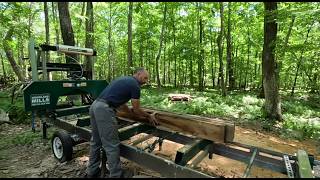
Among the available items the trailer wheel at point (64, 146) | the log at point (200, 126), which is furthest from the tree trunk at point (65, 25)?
the log at point (200, 126)

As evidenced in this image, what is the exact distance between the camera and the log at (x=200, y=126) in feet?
14.4

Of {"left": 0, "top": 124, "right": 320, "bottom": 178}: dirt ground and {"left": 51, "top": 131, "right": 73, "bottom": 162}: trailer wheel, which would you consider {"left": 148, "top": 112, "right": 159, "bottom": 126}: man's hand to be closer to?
{"left": 0, "top": 124, "right": 320, "bottom": 178}: dirt ground

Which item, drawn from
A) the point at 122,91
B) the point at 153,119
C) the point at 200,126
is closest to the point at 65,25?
the point at 153,119

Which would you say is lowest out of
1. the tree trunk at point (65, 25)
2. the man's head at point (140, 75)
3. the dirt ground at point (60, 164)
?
the dirt ground at point (60, 164)

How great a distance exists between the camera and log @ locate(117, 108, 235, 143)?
4395mm

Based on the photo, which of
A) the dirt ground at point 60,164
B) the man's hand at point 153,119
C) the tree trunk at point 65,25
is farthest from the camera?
the tree trunk at point 65,25

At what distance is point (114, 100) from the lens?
4492 mm

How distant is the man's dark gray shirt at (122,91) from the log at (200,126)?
1.02 meters

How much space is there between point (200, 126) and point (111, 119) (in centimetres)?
158

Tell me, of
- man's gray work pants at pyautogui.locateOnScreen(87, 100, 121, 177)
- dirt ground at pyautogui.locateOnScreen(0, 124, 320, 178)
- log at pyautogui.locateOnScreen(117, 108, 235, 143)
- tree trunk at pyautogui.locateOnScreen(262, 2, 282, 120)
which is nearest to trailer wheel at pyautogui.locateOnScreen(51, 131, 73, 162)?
dirt ground at pyautogui.locateOnScreen(0, 124, 320, 178)

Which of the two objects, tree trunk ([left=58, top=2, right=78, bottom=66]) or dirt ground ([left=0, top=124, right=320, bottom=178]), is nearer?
dirt ground ([left=0, top=124, right=320, bottom=178])

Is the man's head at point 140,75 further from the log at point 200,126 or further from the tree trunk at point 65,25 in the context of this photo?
the tree trunk at point 65,25

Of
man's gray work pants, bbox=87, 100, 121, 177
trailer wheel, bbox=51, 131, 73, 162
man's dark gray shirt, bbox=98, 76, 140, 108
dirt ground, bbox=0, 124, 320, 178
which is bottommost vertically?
dirt ground, bbox=0, 124, 320, 178

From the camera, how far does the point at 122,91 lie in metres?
4.47
